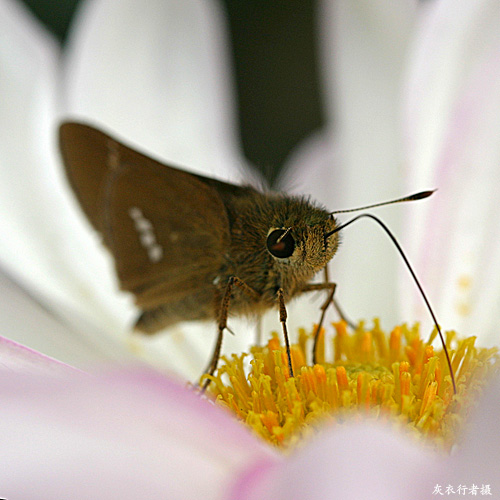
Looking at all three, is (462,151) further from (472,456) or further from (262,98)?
(262,98)

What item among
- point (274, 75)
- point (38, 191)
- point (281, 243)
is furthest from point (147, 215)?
point (274, 75)

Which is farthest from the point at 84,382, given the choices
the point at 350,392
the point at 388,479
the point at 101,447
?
the point at 350,392

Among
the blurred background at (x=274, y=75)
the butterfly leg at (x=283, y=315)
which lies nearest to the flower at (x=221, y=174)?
the butterfly leg at (x=283, y=315)

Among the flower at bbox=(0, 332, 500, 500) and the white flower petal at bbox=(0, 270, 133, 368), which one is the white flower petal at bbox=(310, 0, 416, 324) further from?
the flower at bbox=(0, 332, 500, 500)

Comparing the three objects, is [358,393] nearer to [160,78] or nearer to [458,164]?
[458,164]

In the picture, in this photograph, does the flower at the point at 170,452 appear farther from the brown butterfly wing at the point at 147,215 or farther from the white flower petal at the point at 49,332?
the white flower petal at the point at 49,332

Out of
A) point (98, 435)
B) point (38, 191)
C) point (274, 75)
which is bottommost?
point (98, 435)
